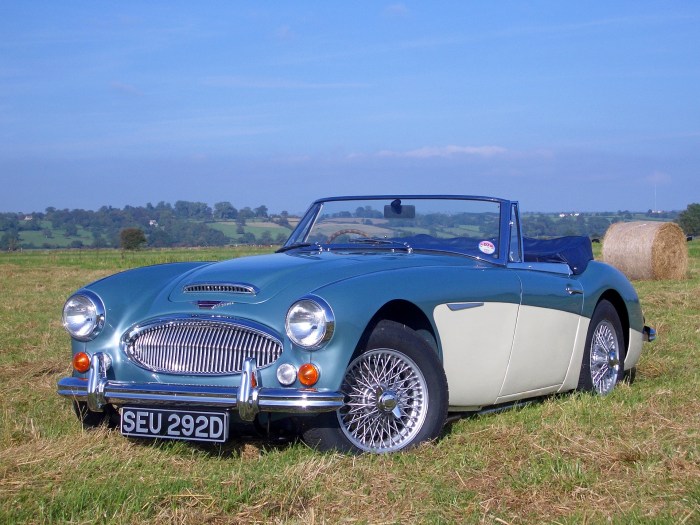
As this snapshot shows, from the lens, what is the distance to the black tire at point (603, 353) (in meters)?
6.14

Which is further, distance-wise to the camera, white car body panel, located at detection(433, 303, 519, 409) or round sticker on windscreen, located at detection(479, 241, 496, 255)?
round sticker on windscreen, located at detection(479, 241, 496, 255)

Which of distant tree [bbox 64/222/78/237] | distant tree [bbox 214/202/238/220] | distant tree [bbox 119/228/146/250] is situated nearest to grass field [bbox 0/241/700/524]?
distant tree [bbox 214/202/238/220]

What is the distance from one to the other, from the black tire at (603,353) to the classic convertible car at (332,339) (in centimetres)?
21

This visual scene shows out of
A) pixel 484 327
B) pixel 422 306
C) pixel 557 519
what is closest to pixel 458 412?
pixel 484 327

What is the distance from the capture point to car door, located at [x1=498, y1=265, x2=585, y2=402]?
17.8 feet

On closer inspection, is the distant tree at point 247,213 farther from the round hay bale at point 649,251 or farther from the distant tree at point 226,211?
the round hay bale at point 649,251

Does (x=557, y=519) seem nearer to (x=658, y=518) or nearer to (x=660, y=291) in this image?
(x=658, y=518)

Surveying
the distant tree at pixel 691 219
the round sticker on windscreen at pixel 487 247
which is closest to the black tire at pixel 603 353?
the round sticker on windscreen at pixel 487 247

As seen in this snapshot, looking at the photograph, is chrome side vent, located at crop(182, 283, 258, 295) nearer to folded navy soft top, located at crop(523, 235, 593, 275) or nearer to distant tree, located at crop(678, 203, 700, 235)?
folded navy soft top, located at crop(523, 235, 593, 275)

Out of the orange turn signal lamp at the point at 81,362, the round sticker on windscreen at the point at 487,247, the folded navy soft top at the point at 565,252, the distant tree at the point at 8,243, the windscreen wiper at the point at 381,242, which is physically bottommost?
the distant tree at the point at 8,243

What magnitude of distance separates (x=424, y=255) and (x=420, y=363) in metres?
1.05

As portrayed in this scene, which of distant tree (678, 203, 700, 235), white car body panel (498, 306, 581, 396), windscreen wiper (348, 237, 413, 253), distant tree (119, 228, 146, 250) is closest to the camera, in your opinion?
white car body panel (498, 306, 581, 396)

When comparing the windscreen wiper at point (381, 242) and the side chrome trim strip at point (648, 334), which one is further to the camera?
the side chrome trim strip at point (648, 334)

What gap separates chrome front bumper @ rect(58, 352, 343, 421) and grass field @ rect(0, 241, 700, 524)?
0.76ft
